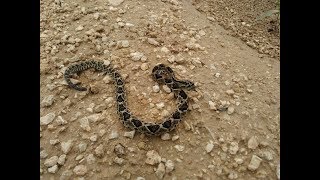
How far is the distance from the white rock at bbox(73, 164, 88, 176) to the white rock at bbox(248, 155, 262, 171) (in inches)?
98.6

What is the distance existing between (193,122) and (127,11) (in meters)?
3.50

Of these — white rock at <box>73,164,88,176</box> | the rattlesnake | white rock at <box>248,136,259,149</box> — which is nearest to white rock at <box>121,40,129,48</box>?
the rattlesnake

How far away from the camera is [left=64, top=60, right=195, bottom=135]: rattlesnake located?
17.4 ft

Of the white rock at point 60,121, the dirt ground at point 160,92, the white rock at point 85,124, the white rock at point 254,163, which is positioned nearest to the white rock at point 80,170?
the dirt ground at point 160,92

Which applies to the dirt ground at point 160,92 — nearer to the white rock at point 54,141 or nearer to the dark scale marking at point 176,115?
the white rock at point 54,141

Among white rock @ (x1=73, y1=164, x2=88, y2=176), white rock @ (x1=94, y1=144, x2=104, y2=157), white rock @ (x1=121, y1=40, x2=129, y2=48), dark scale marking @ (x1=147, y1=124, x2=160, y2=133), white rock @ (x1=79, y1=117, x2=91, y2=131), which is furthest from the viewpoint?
white rock @ (x1=121, y1=40, x2=129, y2=48)

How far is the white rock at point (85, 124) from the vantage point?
212 inches

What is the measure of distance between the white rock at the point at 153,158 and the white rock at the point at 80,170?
3.08 feet

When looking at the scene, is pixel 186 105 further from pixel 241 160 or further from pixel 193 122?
pixel 241 160

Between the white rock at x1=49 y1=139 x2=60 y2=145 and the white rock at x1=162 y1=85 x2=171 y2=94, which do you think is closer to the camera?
the white rock at x1=49 y1=139 x2=60 y2=145

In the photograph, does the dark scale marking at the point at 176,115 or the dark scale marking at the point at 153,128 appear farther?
the dark scale marking at the point at 176,115

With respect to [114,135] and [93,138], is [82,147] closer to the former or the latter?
[93,138]

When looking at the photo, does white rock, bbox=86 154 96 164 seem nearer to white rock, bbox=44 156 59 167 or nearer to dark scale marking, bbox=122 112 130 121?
white rock, bbox=44 156 59 167

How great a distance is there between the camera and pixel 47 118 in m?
5.53
